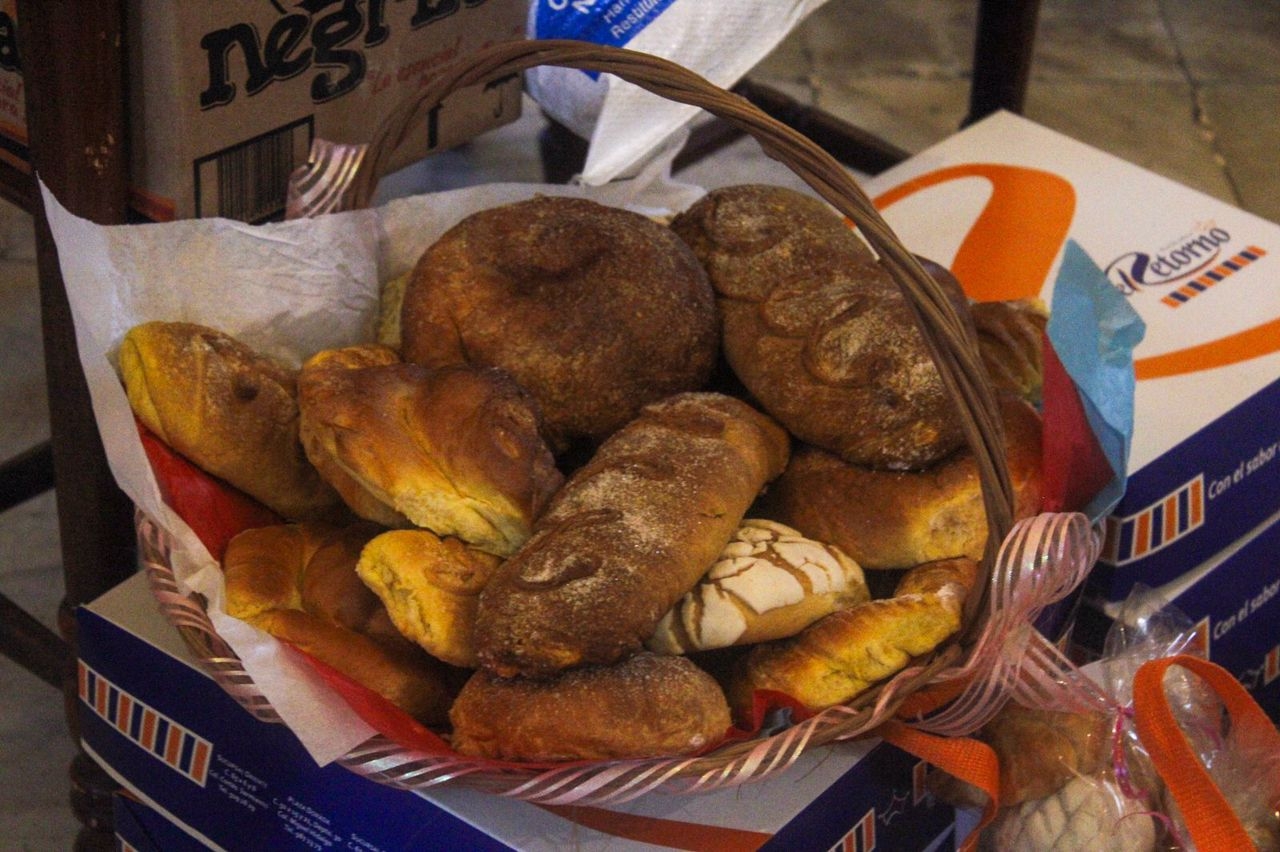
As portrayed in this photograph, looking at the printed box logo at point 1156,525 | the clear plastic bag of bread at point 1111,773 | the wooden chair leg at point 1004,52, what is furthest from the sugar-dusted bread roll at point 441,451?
the wooden chair leg at point 1004,52

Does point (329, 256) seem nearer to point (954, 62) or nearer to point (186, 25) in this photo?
point (186, 25)

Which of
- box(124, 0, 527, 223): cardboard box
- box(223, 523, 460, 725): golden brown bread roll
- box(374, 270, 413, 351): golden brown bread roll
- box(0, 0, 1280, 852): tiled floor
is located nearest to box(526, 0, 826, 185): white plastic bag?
box(124, 0, 527, 223): cardboard box

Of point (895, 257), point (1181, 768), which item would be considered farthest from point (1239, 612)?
point (895, 257)

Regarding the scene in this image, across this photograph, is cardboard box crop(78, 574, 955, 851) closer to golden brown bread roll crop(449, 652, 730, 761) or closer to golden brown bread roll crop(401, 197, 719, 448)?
golden brown bread roll crop(449, 652, 730, 761)

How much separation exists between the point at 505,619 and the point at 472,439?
0.43 feet

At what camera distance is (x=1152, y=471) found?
1.11 m

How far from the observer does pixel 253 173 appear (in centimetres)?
111

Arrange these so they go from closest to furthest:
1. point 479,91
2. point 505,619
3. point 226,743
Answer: point 505,619 < point 226,743 < point 479,91

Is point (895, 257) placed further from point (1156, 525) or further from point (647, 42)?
point (647, 42)

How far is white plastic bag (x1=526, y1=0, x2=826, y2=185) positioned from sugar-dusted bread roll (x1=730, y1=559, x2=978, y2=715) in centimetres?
61

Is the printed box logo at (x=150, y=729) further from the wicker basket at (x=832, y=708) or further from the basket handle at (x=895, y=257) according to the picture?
the basket handle at (x=895, y=257)

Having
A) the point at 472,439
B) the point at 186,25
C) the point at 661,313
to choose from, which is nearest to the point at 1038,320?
the point at 661,313

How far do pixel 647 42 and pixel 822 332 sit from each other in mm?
524

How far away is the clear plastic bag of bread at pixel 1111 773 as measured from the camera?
94 cm
